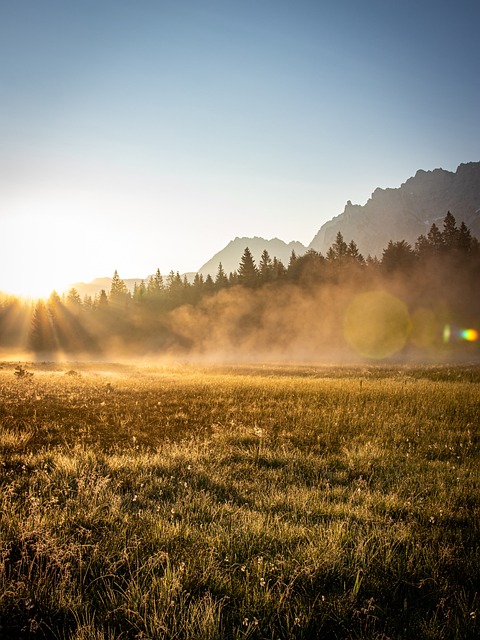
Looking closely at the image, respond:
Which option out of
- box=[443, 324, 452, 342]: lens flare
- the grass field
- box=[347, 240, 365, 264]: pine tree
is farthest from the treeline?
the grass field

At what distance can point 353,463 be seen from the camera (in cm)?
611

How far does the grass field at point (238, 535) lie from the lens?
2291 millimetres

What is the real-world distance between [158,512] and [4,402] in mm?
10340

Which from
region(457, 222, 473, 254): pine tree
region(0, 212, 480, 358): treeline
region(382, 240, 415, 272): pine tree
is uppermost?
region(457, 222, 473, 254): pine tree

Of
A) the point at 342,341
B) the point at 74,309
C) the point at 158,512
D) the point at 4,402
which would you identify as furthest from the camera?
the point at 74,309

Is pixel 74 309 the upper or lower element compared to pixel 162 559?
upper

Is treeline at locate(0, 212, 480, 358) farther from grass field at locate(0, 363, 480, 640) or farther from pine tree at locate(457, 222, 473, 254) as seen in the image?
grass field at locate(0, 363, 480, 640)

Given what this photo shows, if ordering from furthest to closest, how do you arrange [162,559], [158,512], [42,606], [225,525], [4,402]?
[4,402], [158,512], [225,525], [162,559], [42,606]

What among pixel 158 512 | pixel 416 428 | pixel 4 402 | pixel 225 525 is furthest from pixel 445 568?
pixel 4 402

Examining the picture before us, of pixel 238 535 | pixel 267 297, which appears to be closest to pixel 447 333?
pixel 267 297

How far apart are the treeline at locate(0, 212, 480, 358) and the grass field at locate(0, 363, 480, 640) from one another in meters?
60.4

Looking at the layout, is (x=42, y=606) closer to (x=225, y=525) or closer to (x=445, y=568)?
(x=225, y=525)

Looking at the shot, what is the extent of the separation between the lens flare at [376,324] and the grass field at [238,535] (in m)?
53.3

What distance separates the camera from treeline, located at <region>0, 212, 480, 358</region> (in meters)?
63.3
